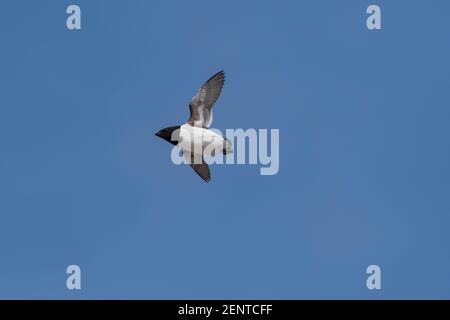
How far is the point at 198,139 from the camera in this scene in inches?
822

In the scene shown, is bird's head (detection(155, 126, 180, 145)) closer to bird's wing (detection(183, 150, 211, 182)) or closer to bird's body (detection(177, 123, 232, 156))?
bird's body (detection(177, 123, 232, 156))

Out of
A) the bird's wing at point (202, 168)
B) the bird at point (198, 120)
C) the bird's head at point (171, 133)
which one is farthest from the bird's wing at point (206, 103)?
the bird's wing at point (202, 168)

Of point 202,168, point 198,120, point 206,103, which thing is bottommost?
point 202,168

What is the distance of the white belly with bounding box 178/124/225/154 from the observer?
67.7 ft

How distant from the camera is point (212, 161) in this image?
70.8 feet

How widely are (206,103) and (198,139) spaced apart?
2.67ft

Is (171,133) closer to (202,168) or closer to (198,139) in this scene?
(198,139)

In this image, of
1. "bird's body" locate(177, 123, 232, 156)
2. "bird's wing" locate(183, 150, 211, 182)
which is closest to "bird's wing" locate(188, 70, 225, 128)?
"bird's body" locate(177, 123, 232, 156)

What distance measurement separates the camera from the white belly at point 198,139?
2064cm

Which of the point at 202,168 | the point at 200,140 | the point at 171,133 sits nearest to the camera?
the point at 200,140

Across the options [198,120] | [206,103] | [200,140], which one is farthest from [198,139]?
[206,103]
